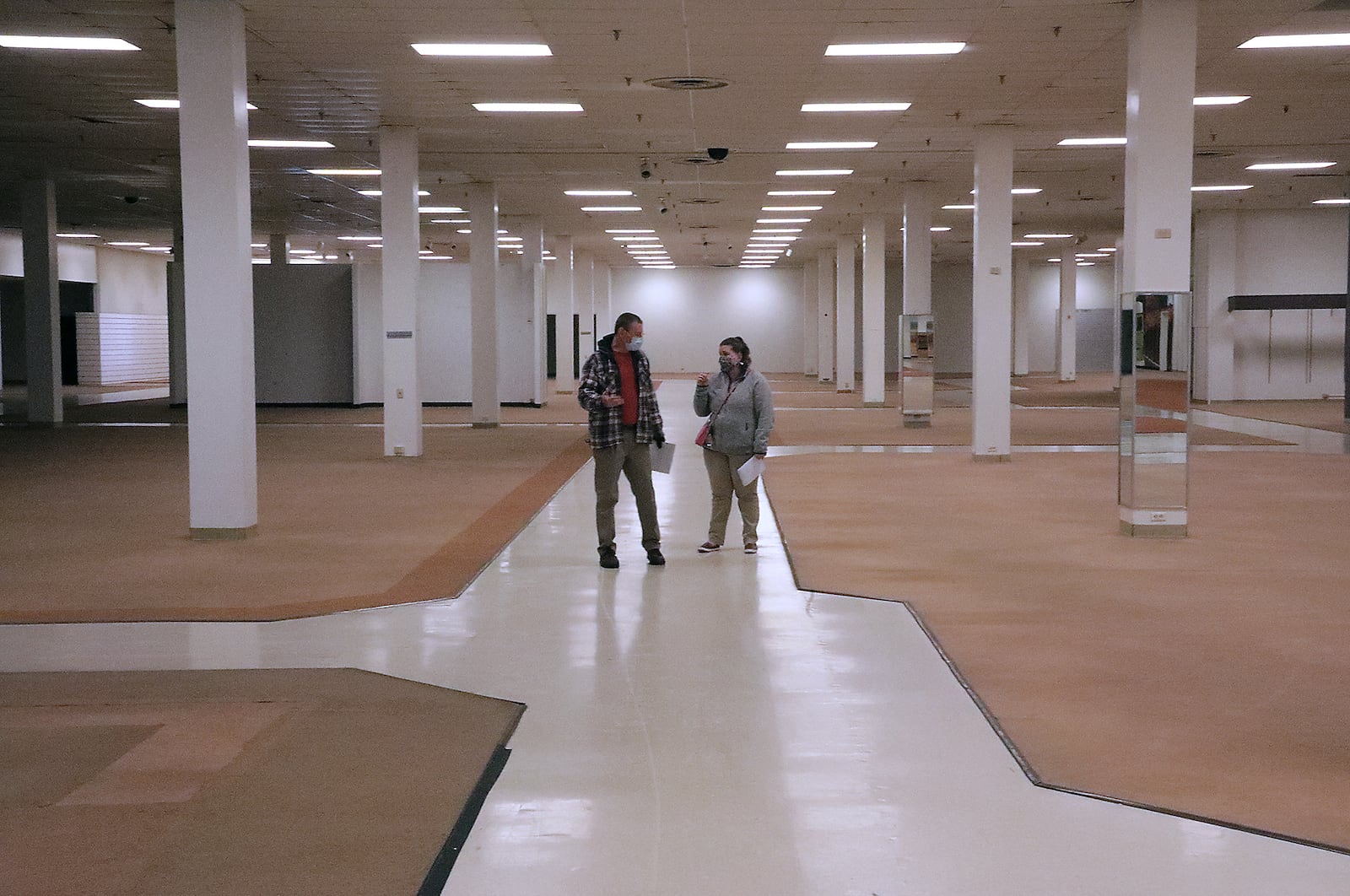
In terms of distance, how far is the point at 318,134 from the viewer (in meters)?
18.0

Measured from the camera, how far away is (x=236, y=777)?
5.00 meters

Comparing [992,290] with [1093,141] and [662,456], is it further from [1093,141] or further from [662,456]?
[662,456]

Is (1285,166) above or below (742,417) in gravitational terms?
above

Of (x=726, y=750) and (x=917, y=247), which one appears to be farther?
(x=917, y=247)

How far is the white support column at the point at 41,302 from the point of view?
23703mm

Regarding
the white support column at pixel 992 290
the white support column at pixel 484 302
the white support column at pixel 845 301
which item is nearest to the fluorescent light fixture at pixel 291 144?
the white support column at pixel 484 302

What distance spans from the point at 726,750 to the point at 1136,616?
11.9ft

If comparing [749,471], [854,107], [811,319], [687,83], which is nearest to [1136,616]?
[749,471]

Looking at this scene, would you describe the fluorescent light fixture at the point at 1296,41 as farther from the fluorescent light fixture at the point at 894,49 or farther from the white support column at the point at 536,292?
the white support column at the point at 536,292

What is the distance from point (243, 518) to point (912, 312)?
1440cm

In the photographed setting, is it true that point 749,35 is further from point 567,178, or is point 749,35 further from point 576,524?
point 567,178

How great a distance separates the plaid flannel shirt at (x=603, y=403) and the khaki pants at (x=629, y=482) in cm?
6

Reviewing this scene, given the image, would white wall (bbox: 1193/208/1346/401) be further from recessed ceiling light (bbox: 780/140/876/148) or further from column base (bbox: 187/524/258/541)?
column base (bbox: 187/524/258/541)

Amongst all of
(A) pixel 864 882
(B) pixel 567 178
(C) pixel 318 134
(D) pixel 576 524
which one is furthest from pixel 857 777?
(B) pixel 567 178
